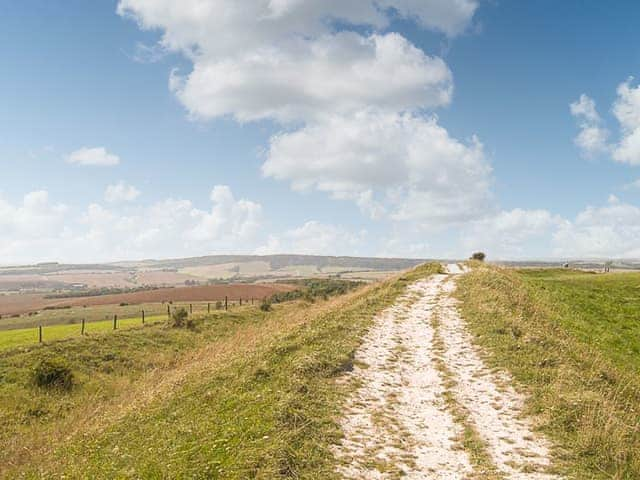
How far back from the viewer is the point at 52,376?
32.3 meters

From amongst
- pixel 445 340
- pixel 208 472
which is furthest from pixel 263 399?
pixel 445 340

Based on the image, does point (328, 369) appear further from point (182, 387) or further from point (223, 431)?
point (182, 387)

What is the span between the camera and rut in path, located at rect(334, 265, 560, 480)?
31.9 feet

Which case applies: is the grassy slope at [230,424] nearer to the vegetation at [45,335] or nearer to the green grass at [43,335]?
the vegetation at [45,335]

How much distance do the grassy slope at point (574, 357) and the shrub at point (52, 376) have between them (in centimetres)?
2917

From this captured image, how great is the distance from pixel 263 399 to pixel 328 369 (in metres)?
3.05

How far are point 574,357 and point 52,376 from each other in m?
33.9

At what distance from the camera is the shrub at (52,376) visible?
31.8 meters

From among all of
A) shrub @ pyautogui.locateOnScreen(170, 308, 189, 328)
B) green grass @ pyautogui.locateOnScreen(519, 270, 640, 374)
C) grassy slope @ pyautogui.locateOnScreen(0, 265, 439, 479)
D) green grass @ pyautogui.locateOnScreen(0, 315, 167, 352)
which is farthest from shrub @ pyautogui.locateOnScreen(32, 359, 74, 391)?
green grass @ pyautogui.locateOnScreen(519, 270, 640, 374)

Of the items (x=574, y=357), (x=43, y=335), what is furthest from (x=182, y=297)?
(x=574, y=357)

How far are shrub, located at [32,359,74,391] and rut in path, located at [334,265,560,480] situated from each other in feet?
81.3

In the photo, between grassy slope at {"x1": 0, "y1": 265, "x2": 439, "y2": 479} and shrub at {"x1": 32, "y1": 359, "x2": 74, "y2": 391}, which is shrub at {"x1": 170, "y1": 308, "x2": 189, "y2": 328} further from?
grassy slope at {"x1": 0, "y1": 265, "x2": 439, "y2": 479}

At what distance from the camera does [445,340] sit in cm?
2064

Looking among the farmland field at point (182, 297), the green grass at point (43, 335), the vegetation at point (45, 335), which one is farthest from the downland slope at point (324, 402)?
the farmland field at point (182, 297)
